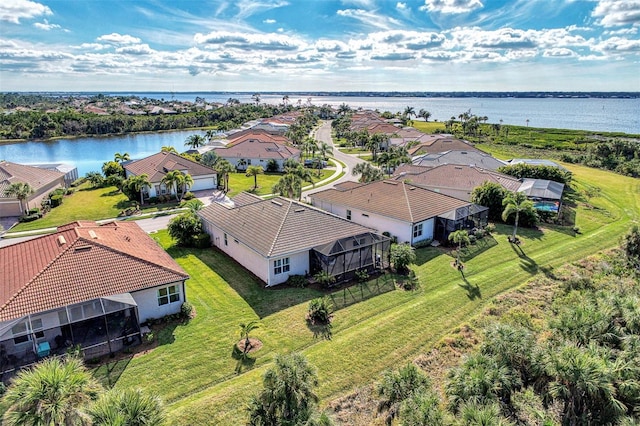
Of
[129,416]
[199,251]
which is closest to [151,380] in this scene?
[129,416]

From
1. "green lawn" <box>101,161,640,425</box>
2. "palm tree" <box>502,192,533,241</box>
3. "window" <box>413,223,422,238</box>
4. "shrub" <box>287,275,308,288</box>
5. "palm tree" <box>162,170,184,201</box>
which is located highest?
"palm tree" <box>162,170,184,201</box>

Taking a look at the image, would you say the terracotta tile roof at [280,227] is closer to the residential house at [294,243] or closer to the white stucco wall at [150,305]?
the residential house at [294,243]

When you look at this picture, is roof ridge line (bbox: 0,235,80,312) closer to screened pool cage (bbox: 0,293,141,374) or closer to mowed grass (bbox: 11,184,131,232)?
screened pool cage (bbox: 0,293,141,374)

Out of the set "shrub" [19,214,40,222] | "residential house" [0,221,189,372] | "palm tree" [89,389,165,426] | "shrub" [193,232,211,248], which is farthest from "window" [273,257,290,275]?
"shrub" [19,214,40,222]

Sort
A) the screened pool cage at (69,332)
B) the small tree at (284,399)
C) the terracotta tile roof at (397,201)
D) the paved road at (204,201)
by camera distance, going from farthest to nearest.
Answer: the paved road at (204,201) < the terracotta tile roof at (397,201) < the screened pool cage at (69,332) < the small tree at (284,399)

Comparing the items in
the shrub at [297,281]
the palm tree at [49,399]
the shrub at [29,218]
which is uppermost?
the palm tree at [49,399]

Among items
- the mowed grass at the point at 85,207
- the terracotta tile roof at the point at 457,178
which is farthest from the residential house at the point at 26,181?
the terracotta tile roof at the point at 457,178
